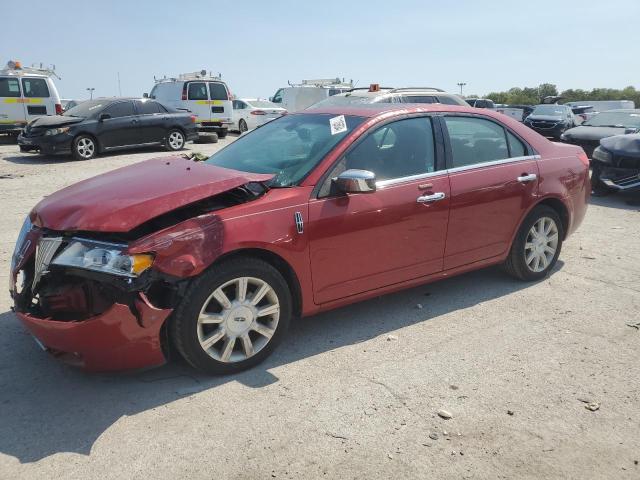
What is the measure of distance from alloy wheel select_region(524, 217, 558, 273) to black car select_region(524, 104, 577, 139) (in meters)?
17.3

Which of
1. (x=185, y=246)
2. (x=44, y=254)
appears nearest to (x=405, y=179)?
(x=185, y=246)

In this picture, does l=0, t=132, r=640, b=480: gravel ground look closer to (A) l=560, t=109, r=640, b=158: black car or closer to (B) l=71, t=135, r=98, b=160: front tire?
(A) l=560, t=109, r=640, b=158: black car

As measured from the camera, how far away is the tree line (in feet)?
186

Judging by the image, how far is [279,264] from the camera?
144 inches

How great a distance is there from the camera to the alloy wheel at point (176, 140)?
15.6 meters

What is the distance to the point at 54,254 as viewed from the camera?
3.22 metres

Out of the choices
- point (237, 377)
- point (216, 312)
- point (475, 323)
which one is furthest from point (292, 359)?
point (475, 323)

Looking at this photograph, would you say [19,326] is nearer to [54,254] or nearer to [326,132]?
[54,254]

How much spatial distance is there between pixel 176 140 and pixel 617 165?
11.2m

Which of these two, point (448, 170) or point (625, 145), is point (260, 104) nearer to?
point (625, 145)

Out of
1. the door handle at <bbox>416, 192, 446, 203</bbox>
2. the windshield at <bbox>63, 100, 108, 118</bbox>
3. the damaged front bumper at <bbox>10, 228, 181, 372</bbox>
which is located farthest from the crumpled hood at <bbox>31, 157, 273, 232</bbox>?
the windshield at <bbox>63, 100, 108, 118</bbox>

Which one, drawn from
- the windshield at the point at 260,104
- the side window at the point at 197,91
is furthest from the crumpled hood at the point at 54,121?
the windshield at the point at 260,104

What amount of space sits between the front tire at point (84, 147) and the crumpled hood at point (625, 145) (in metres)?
11.4

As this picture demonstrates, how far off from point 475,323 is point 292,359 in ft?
5.04
